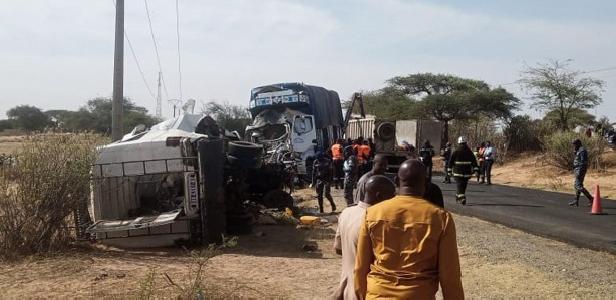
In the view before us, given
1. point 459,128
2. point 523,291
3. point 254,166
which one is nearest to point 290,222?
point 254,166

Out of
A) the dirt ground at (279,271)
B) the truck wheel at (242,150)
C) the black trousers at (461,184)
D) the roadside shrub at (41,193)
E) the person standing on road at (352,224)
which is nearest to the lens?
the person standing on road at (352,224)

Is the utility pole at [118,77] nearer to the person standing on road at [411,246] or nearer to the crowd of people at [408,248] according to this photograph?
the crowd of people at [408,248]

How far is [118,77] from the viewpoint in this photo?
14523mm

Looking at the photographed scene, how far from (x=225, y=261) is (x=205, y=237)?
2.69 feet

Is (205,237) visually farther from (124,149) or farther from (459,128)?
(459,128)

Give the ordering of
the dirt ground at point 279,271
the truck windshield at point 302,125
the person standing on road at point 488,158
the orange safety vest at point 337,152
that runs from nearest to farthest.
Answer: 1. the dirt ground at point 279,271
2. the orange safety vest at point 337,152
3. the truck windshield at point 302,125
4. the person standing on road at point 488,158

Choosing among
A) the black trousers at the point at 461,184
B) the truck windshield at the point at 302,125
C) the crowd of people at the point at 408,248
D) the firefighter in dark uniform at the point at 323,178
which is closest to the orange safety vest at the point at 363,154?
the firefighter in dark uniform at the point at 323,178

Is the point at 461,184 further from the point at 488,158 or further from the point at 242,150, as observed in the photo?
the point at 488,158

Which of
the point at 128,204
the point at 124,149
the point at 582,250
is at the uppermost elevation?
the point at 124,149

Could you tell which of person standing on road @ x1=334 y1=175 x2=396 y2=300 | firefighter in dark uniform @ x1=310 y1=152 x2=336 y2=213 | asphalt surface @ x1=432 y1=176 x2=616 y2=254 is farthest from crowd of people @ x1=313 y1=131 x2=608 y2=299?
firefighter in dark uniform @ x1=310 y1=152 x2=336 y2=213

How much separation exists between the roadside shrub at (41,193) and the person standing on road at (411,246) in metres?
6.85

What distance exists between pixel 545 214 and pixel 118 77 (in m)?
9.92

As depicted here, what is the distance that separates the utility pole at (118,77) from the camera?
1430cm

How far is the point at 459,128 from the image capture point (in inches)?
1495
